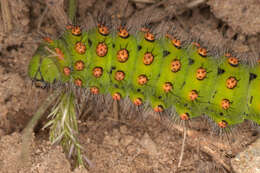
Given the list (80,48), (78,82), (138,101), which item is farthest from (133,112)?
(80,48)

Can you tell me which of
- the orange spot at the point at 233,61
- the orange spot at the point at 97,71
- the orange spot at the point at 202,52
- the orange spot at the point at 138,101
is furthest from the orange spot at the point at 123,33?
the orange spot at the point at 233,61

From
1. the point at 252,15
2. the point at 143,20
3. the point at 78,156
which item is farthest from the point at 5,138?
the point at 252,15

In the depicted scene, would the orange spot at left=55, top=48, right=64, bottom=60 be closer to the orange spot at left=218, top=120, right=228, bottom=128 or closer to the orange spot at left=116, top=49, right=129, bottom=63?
the orange spot at left=116, top=49, right=129, bottom=63

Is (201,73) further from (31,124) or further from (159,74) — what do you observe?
(31,124)

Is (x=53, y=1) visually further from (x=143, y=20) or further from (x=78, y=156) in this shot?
(x=78, y=156)

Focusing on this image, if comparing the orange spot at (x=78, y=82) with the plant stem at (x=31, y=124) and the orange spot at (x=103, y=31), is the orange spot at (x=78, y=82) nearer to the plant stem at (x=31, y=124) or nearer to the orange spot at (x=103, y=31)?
the plant stem at (x=31, y=124)

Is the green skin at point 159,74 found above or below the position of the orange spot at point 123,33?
below

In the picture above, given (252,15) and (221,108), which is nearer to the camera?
(221,108)
